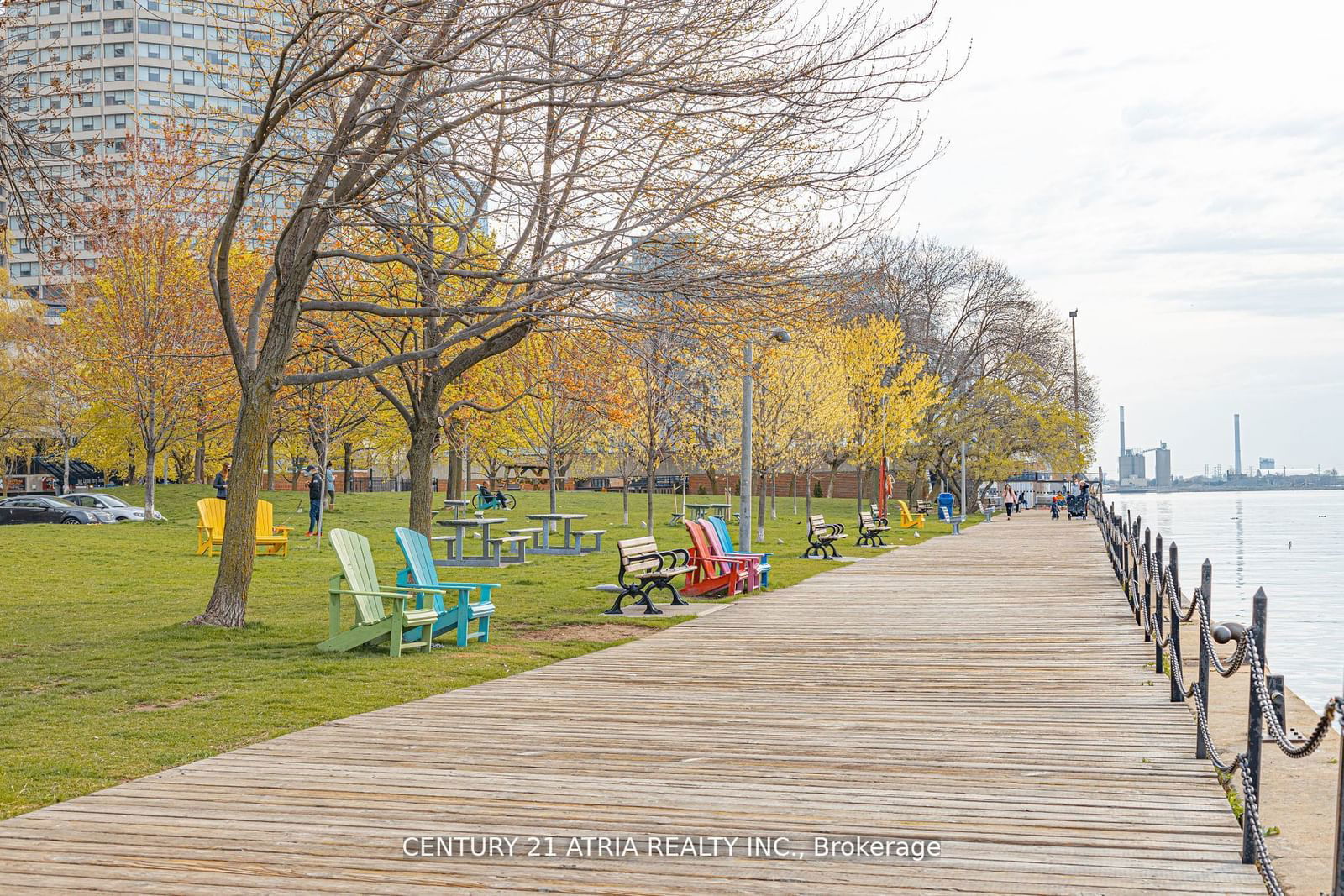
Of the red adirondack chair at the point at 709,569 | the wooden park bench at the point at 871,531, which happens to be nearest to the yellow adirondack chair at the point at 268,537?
the red adirondack chair at the point at 709,569

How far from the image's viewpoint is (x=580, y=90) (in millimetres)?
12688

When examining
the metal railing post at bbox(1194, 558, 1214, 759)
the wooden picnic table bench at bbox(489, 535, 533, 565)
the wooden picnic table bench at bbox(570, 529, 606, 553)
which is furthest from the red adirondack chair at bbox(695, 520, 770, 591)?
the metal railing post at bbox(1194, 558, 1214, 759)

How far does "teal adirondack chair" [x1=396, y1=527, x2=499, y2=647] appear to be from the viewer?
518 inches

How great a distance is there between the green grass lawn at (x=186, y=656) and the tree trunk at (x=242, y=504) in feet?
1.20

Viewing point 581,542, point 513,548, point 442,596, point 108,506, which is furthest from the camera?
point 108,506

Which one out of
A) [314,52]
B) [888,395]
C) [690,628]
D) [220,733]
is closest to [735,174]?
[314,52]

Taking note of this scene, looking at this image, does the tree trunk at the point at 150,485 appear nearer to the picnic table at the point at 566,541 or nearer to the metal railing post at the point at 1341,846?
the picnic table at the point at 566,541

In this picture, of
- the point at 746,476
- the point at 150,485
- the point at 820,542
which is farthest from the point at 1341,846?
the point at 150,485

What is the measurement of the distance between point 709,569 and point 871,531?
1624 centimetres

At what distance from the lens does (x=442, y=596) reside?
Result: 45.0 ft

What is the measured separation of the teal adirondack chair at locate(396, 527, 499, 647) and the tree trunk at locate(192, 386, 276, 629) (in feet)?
5.70

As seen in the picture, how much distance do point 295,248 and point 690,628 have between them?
629 centimetres

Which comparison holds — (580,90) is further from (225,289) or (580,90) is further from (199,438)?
(199,438)

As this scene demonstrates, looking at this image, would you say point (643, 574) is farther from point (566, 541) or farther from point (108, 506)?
point (108, 506)
